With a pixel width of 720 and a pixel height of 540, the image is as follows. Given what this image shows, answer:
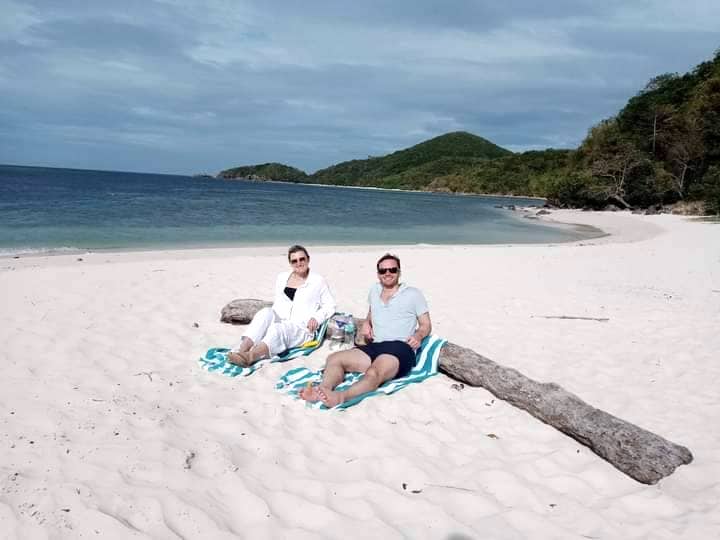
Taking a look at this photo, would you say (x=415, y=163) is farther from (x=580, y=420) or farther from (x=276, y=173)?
(x=580, y=420)

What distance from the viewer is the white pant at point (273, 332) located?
16.9 feet

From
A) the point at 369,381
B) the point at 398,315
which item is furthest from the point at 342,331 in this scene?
the point at 369,381

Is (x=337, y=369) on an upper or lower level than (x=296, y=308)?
lower

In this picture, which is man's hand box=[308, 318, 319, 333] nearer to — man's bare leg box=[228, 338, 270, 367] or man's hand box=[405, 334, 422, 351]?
man's bare leg box=[228, 338, 270, 367]

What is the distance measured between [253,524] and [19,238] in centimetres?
1792

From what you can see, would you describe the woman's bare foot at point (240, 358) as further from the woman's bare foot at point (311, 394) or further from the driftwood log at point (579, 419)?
the driftwood log at point (579, 419)

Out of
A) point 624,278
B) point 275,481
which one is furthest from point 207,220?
point 275,481

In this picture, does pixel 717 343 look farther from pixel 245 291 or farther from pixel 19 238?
pixel 19 238

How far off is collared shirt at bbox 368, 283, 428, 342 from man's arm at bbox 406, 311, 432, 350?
41mm

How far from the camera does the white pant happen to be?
16.9 feet

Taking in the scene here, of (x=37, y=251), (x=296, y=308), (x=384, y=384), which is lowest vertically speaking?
(x=384, y=384)

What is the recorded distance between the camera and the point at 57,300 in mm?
6883

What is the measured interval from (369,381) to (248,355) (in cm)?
139

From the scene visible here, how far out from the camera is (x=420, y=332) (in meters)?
4.91
